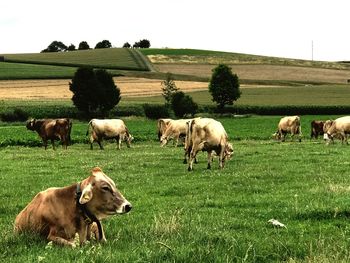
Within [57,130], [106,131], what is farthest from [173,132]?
[57,130]

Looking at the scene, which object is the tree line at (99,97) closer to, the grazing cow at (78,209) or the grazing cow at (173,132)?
the grazing cow at (173,132)

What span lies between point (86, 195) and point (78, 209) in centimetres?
37

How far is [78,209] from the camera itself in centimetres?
755

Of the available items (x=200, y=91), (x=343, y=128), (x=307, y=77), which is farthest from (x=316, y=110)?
(x=343, y=128)

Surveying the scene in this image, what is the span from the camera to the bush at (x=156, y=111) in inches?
2869

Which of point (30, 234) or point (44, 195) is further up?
point (44, 195)

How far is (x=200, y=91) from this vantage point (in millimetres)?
97688

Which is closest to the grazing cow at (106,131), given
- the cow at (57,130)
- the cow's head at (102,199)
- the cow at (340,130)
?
the cow at (57,130)

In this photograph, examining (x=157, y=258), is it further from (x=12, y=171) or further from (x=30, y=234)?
(x=12, y=171)

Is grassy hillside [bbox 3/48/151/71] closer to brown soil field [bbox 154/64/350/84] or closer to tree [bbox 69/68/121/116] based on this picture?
brown soil field [bbox 154/64/350/84]

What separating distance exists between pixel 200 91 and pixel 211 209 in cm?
8711

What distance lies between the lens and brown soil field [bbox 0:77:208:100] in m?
88.2

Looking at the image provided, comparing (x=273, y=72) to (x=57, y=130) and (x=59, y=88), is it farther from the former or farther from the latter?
(x=57, y=130)

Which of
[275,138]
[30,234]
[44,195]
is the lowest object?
[275,138]
